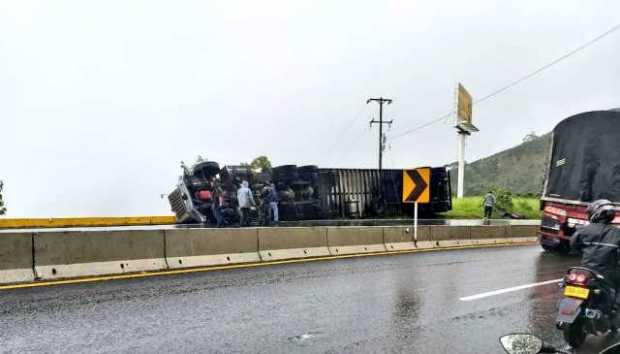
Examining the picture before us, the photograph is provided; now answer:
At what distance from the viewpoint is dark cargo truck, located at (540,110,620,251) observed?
10898mm

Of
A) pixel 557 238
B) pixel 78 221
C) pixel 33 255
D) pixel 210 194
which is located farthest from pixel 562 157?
pixel 78 221

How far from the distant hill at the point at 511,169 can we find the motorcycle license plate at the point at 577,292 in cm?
10569

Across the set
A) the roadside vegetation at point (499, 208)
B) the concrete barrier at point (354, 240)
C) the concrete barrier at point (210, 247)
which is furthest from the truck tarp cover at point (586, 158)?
the roadside vegetation at point (499, 208)

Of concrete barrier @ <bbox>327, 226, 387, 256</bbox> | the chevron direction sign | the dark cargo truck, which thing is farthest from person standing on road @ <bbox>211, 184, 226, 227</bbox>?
the dark cargo truck

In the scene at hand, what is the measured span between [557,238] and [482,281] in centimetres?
427

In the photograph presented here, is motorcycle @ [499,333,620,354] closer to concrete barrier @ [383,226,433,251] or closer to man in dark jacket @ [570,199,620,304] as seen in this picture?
man in dark jacket @ [570,199,620,304]

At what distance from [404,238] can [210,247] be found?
6582 millimetres

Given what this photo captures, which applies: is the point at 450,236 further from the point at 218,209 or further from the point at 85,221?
the point at 85,221

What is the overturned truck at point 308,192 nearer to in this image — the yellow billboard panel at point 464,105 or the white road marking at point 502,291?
the white road marking at point 502,291

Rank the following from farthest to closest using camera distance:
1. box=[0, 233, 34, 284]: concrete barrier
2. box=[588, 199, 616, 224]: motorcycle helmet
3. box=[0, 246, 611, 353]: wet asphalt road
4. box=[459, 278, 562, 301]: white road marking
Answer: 1. box=[0, 233, 34, 284]: concrete barrier
2. box=[459, 278, 562, 301]: white road marking
3. box=[588, 199, 616, 224]: motorcycle helmet
4. box=[0, 246, 611, 353]: wet asphalt road

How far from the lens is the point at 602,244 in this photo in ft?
16.4

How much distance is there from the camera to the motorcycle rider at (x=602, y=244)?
495cm

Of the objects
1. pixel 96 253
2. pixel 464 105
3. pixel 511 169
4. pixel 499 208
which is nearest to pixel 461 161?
pixel 464 105

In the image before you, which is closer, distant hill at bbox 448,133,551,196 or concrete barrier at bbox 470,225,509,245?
concrete barrier at bbox 470,225,509,245
